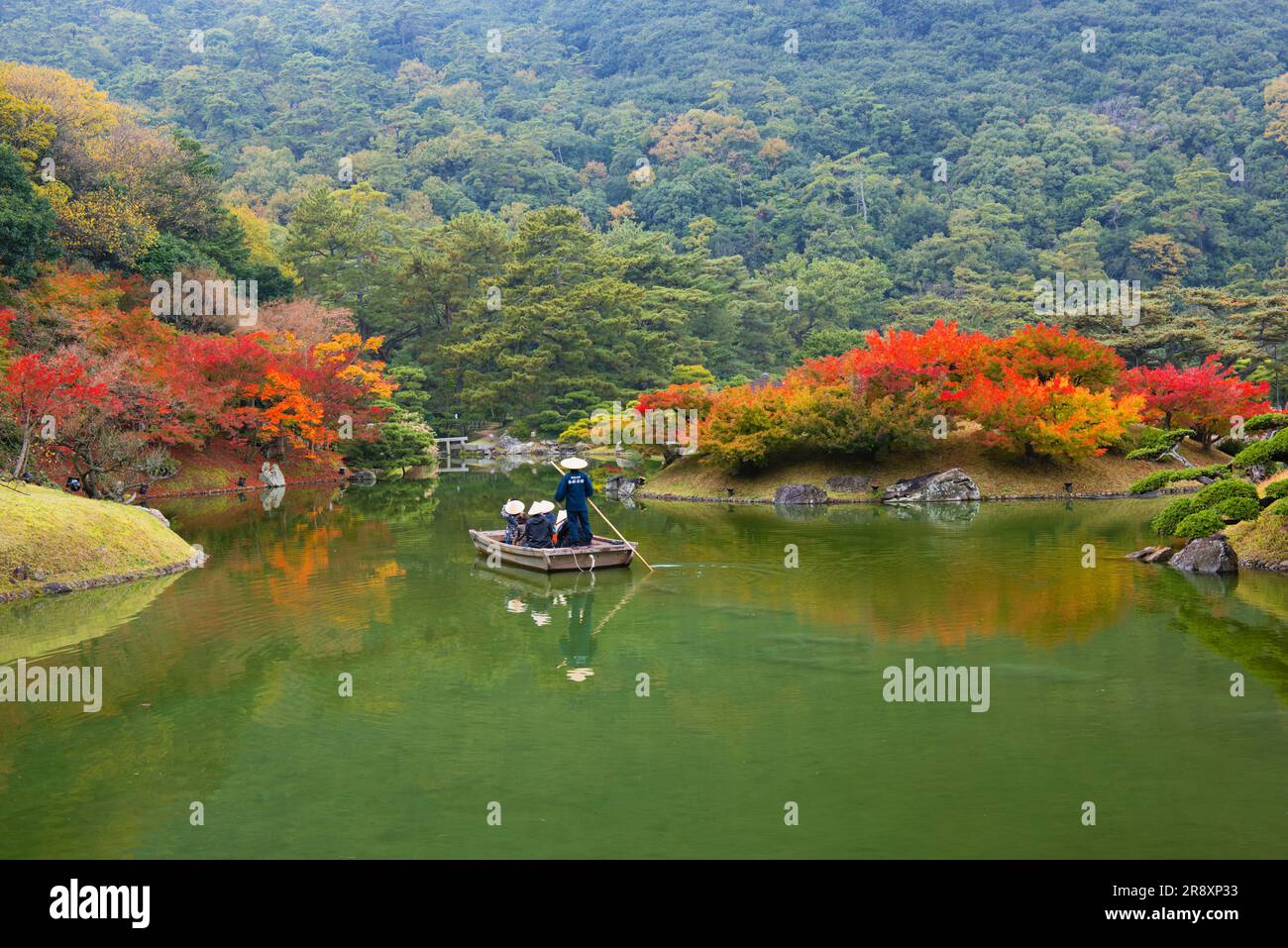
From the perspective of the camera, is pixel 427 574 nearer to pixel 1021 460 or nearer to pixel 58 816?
Result: pixel 58 816

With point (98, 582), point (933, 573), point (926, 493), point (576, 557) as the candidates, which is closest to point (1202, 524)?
point (933, 573)

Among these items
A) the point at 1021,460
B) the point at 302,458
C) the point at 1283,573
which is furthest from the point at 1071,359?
the point at 302,458

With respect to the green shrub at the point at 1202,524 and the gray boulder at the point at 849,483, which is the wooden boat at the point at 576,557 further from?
the gray boulder at the point at 849,483

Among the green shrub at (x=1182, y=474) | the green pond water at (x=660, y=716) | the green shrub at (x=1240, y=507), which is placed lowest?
the green pond water at (x=660, y=716)

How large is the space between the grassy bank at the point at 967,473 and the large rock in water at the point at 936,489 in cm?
40

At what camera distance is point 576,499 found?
13.6m

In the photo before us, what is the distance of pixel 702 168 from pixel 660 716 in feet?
232

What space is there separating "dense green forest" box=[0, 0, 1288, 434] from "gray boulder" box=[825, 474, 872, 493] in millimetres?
12421

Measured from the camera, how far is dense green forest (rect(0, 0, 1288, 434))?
1715 inches

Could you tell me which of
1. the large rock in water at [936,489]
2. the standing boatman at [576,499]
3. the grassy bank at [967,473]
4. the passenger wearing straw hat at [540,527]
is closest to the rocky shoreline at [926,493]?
the large rock in water at [936,489]

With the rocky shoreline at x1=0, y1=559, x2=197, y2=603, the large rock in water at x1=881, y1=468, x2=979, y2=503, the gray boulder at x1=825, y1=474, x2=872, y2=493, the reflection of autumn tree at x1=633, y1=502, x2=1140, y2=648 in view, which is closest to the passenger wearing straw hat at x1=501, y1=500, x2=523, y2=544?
the reflection of autumn tree at x1=633, y1=502, x2=1140, y2=648

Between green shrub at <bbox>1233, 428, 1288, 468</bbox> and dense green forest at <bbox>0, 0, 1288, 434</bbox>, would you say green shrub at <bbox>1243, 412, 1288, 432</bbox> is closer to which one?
green shrub at <bbox>1233, 428, 1288, 468</bbox>

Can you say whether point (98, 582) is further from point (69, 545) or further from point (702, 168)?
point (702, 168)

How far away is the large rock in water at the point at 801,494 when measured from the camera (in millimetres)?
22031
